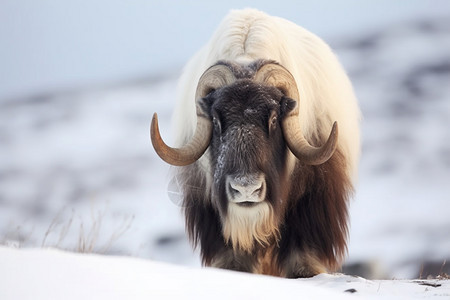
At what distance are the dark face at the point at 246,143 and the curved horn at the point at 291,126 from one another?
0.06m

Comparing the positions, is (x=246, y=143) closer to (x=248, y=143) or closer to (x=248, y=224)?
(x=248, y=143)

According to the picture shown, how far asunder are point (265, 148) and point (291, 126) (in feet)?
0.97

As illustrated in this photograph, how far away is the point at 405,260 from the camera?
20.3m

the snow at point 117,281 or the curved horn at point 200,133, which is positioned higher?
the curved horn at point 200,133

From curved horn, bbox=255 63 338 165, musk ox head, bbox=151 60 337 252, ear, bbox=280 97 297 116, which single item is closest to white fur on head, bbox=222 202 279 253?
musk ox head, bbox=151 60 337 252

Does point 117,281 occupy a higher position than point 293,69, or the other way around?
point 293,69

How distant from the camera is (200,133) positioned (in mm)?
5906

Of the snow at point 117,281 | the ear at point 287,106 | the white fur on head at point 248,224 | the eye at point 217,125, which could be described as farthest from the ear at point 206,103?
the snow at point 117,281

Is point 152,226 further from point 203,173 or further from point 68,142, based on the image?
point 203,173

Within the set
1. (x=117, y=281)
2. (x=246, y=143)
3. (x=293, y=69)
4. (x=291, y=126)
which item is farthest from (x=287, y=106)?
(x=117, y=281)

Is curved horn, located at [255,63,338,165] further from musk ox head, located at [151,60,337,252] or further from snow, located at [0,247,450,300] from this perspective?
snow, located at [0,247,450,300]

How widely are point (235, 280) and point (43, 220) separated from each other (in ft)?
79.6

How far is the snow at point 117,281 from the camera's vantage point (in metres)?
3.07

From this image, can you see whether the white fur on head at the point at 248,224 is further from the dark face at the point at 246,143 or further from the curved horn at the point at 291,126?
the curved horn at the point at 291,126
